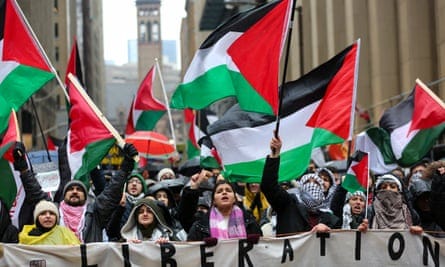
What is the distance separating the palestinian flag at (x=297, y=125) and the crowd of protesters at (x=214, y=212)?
0.29 meters

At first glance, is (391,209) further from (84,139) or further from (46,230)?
(84,139)

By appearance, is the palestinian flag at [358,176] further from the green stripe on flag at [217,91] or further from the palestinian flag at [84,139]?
the palestinian flag at [84,139]

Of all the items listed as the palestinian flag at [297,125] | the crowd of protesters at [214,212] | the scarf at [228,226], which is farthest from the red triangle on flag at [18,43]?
the scarf at [228,226]

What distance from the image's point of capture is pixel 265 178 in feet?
22.4

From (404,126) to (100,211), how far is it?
5.38m

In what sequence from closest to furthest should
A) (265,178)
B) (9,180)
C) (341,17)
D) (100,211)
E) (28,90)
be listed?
(265,178) < (100,211) < (9,180) < (28,90) < (341,17)

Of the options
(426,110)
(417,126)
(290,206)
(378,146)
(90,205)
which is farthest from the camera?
(378,146)

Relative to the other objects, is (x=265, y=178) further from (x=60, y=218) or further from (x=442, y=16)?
(x=442, y=16)

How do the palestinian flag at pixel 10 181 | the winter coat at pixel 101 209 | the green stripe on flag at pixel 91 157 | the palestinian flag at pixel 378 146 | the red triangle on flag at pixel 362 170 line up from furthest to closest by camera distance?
the palestinian flag at pixel 378 146
the green stripe on flag at pixel 91 157
the palestinian flag at pixel 10 181
the red triangle on flag at pixel 362 170
the winter coat at pixel 101 209

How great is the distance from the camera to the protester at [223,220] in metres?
6.79

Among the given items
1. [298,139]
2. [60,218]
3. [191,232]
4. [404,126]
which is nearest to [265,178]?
[191,232]

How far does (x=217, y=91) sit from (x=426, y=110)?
12.7 feet

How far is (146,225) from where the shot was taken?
6945 millimetres

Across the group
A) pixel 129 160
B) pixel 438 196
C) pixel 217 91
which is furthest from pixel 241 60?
pixel 438 196
